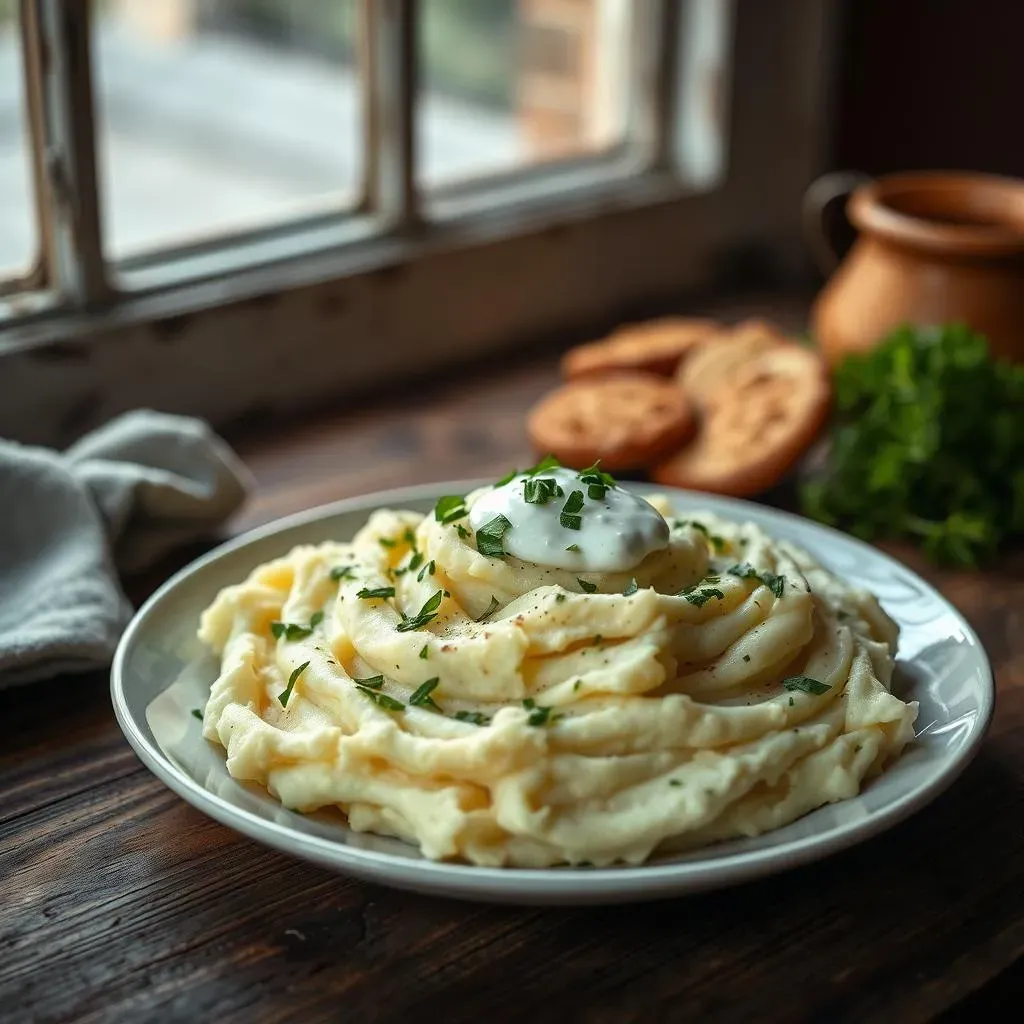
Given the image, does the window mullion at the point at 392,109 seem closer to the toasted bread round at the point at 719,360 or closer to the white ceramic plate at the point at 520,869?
the toasted bread round at the point at 719,360

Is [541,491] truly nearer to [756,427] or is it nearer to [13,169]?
[756,427]

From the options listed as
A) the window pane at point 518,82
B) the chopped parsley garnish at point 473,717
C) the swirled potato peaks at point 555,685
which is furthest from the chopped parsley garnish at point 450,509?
the window pane at point 518,82

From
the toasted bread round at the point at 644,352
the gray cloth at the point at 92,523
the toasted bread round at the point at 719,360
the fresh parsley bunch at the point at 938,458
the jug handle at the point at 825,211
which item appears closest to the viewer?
the gray cloth at the point at 92,523

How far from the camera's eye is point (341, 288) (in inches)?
94.9

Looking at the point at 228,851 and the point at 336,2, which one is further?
the point at 336,2

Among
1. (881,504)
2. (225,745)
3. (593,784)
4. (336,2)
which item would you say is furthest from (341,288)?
(593,784)

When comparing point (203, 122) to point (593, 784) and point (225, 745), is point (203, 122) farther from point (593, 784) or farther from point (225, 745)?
point (593, 784)

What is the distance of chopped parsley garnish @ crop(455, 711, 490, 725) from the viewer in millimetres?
1239

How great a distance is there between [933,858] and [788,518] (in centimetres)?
51

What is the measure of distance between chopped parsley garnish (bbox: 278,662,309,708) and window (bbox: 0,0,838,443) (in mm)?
930

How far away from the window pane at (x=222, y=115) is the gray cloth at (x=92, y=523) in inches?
18.8

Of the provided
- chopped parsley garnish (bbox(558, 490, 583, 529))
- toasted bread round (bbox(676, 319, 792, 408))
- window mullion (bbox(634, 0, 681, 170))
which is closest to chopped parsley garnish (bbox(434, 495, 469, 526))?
chopped parsley garnish (bbox(558, 490, 583, 529))

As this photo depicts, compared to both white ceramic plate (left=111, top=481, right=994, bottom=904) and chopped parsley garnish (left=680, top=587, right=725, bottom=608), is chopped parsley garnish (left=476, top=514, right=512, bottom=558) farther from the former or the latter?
white ceramic plate (left=111, top=481, right=994, bottom=904)

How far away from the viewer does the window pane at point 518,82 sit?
8.53ft
